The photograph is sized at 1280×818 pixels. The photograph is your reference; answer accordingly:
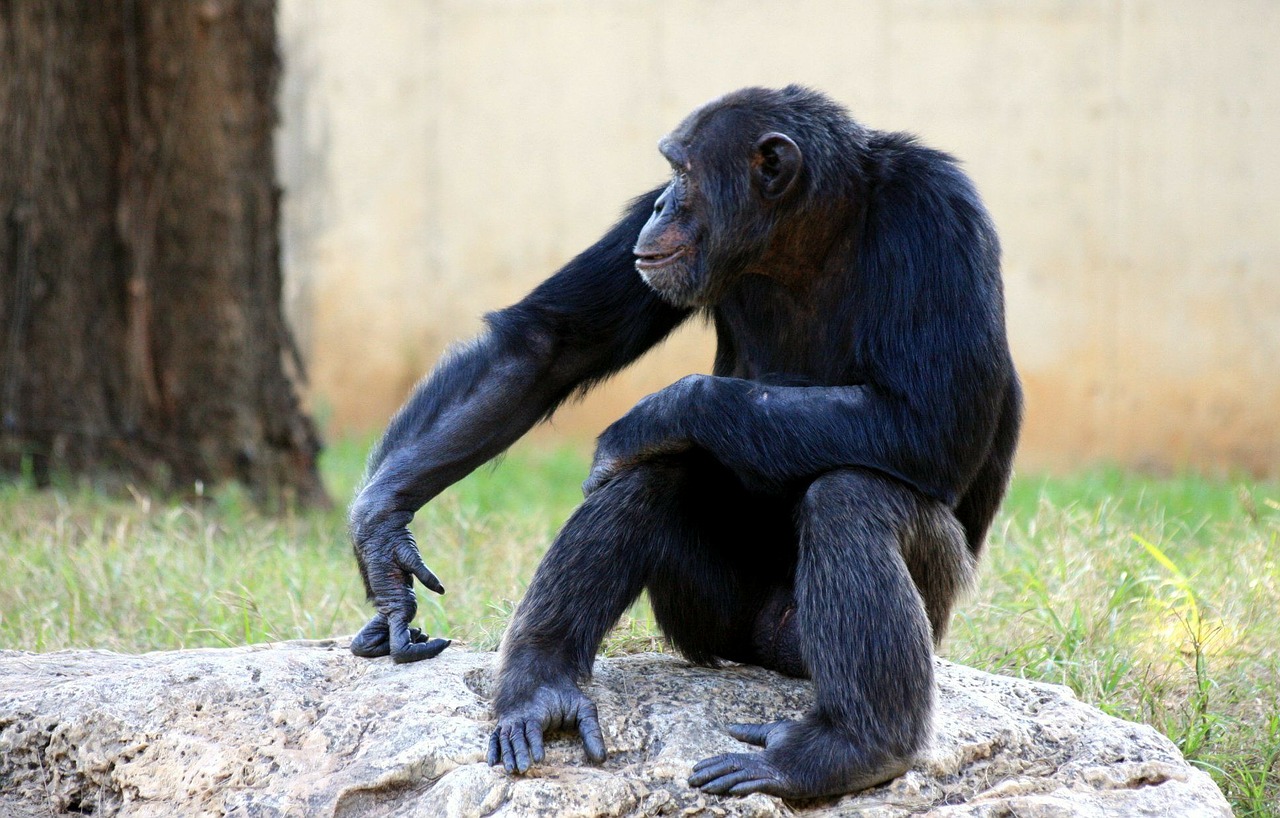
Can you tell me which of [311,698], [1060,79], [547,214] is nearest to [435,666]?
[311,698]

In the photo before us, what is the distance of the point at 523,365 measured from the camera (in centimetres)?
411

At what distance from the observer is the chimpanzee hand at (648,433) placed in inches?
137

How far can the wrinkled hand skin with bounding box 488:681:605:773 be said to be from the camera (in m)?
3.10

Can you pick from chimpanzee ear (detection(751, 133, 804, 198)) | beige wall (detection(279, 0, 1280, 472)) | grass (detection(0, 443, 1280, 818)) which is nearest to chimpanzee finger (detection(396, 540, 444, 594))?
grass (detection(0, 443, 1280, 818))

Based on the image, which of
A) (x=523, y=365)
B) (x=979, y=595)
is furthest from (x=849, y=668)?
(x=979, y=595)

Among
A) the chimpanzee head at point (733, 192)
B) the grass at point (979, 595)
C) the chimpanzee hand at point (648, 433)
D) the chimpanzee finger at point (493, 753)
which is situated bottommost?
the grass at point (979, 595)

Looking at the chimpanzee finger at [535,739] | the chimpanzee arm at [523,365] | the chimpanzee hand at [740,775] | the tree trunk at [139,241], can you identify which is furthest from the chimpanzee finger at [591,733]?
the tree trunk at [139,241]

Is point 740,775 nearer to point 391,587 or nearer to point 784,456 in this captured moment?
point 784,456

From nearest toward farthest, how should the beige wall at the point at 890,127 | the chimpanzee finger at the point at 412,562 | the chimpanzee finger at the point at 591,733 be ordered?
the chimpanzee finger at the point at 591,733, the chimpanzee finger at the point at 412,562, the beige wall at the point at 890,127

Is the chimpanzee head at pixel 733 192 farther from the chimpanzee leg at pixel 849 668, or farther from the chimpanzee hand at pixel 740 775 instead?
the chimpanzee hand at pixel 740 775

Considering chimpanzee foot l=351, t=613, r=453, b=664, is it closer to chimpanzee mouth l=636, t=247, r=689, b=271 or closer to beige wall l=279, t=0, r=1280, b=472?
chimpanzee mouth l=636, t=247, r=689, b=271

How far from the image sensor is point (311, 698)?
3.47m

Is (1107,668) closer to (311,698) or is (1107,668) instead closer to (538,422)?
(538,422)

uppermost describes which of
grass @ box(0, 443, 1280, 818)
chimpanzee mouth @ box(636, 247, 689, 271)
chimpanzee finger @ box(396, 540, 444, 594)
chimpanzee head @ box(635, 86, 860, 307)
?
chimpanzee head @ box(635, 86, 860, 307)
